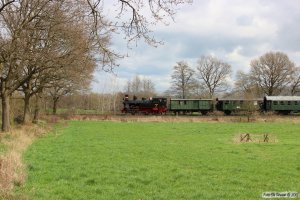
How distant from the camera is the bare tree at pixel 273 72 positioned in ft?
295

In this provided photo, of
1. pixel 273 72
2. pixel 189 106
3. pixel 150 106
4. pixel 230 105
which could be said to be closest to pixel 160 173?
pixel 150 106

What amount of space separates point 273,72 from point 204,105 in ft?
87.3

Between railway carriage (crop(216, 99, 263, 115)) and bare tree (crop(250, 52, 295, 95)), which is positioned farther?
bare tree (crop(250, 52, 295, 95))

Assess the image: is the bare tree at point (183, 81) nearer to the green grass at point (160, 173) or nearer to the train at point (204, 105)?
the train at point (204, 105)

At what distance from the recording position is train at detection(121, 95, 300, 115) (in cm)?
6788

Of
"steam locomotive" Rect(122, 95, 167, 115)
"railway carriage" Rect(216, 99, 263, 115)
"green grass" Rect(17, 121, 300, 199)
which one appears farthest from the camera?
"steam locomotive" Rect(122, 95, 167, 115)

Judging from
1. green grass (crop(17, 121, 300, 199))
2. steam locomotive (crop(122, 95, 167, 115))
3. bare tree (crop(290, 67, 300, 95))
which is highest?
bare tree (crop(290, 67, 300, 95))

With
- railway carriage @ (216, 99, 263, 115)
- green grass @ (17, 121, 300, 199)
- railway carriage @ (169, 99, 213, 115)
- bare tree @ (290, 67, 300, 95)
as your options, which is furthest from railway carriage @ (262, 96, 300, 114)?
green grass @ (17, 121, 300, 199)

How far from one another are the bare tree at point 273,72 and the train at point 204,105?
832 inches

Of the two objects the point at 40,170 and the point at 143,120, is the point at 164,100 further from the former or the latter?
the point at 40,170

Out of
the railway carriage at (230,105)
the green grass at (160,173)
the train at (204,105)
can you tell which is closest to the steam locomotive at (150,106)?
the train at (204,105)

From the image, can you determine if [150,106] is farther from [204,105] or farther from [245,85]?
[245,85]

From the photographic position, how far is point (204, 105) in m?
71.1

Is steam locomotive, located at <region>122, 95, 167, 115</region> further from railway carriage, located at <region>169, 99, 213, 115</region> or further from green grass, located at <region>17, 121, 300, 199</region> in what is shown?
green grass, located at <region>17, 121, 300, 199</region>
